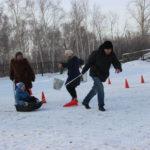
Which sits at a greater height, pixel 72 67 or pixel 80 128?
pixel 72 67

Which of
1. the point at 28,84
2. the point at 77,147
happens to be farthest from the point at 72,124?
the point at 28,84

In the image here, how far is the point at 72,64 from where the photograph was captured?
12.2 metres

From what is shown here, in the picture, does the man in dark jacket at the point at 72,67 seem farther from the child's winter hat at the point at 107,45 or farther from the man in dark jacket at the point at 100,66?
the child's winter hat at the point at 107,45

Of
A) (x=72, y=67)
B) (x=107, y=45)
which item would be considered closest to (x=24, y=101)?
(x=72, y=67)

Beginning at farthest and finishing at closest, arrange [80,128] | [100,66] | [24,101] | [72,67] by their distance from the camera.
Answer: [72,67]
[24,101]
[100,66]
[80,128]

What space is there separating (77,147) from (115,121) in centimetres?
220

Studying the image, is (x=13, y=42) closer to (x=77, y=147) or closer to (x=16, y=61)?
(x=16, y=61)

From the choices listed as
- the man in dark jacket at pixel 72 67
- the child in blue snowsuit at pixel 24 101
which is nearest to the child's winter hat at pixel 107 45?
the man in dark jacket at pixel 72 67

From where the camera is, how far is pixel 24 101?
38.3ft

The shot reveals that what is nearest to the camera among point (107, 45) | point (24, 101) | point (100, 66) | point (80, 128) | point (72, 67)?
point (80, 128)

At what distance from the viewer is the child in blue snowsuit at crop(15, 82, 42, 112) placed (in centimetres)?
1147

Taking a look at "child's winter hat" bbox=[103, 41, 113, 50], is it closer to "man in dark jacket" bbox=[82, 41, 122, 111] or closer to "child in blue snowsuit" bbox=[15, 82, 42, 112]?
"man in dark jacket" bbox=[82, 41, 122, 111]

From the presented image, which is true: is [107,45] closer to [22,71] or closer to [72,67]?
[72,67]

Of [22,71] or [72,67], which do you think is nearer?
[72,67]
